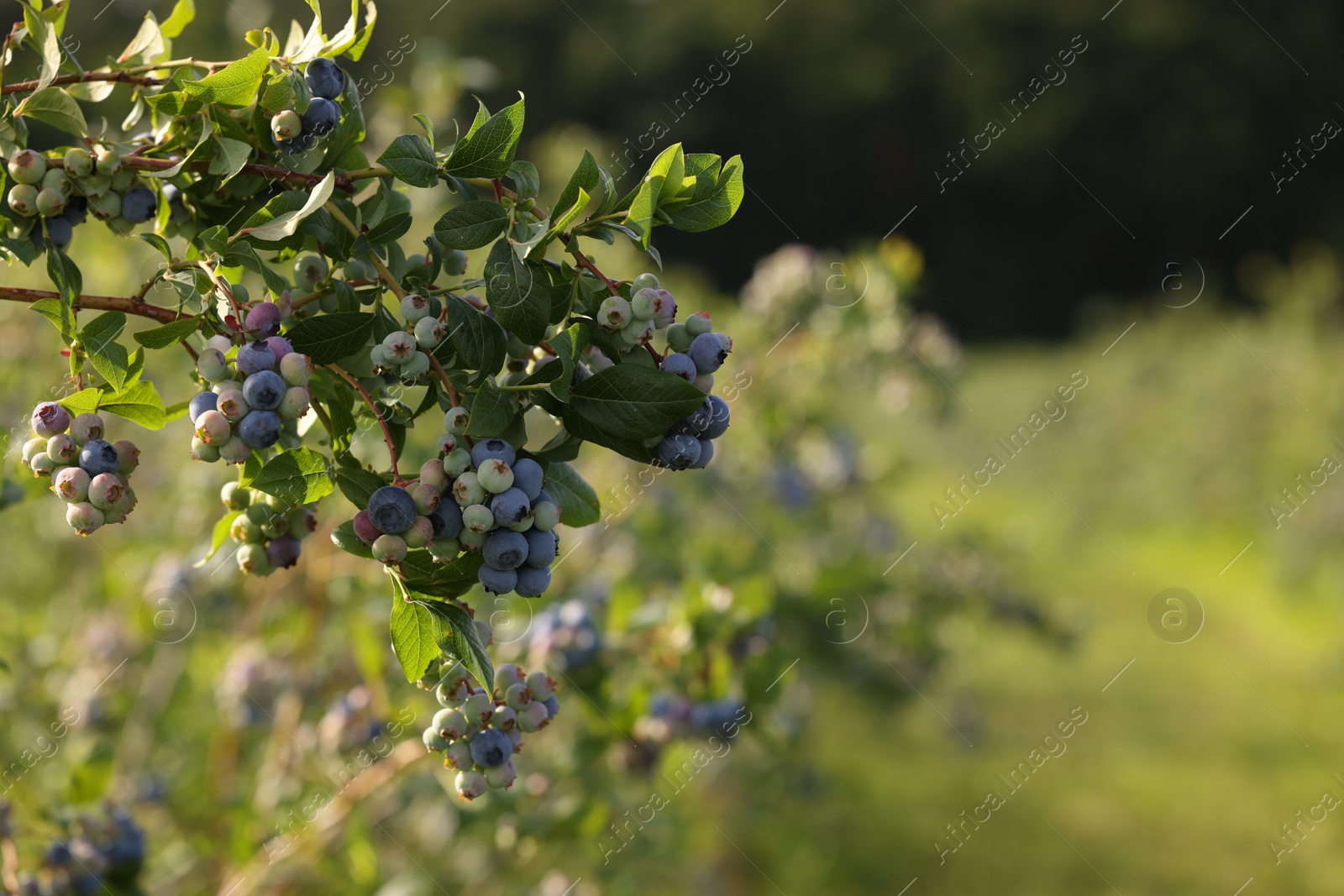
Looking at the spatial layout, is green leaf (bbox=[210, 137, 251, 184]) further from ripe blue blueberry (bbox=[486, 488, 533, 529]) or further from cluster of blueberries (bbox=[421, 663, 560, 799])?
cluster of blueberries (bbox=[421, 663, 560, 799])

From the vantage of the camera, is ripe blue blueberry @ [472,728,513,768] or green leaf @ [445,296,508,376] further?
ripe blue blueberry @ [472,728,513,768]

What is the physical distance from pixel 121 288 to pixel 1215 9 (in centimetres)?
1925

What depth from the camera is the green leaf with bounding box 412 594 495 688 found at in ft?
2.14

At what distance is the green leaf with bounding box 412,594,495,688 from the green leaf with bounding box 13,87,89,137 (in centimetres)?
43

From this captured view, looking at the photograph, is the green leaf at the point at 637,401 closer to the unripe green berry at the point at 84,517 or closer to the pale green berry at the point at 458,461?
the pale green berry at the point at 458,461

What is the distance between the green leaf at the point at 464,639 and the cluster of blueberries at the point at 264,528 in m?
0.17

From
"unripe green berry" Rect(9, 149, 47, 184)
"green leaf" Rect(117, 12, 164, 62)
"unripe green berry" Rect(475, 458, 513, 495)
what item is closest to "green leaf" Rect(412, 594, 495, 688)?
"unripe green berry" Rect(475, 458, 513, 495)

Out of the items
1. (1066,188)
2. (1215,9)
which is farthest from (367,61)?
(1215,9)

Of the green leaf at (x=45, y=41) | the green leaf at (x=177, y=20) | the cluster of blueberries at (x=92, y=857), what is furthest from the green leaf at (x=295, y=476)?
the cluster of blueberries at (x=92, y=857)

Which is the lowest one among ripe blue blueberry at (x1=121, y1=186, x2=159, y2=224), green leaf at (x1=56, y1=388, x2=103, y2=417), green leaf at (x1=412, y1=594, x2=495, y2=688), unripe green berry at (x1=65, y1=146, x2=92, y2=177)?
green leaf at (x1=56, y1=388, x2=103, y2=417)

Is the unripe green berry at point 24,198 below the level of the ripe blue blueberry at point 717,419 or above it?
below

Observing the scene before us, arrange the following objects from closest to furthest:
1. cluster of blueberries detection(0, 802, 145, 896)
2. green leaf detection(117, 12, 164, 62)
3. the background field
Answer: green leaf detection(117, 12, 164, 62) → cluster of blueberries detection(0, 802, 145, 896) → the background field

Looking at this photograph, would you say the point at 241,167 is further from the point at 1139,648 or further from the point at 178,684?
the point at 1139,648

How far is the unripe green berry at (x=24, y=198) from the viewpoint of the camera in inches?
27.7
